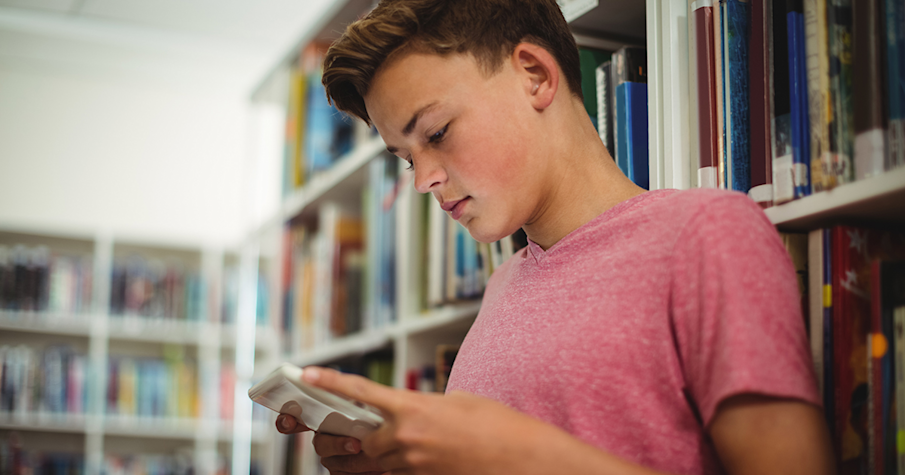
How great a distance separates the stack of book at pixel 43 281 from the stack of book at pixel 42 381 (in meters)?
0.19

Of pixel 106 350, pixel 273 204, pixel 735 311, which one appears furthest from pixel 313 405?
pixel 273 204

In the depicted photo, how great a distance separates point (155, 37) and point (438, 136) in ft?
10.2

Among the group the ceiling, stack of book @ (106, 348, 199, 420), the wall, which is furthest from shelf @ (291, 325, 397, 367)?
the ceiling

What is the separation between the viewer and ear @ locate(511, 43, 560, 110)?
85 cm

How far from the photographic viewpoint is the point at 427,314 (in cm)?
158

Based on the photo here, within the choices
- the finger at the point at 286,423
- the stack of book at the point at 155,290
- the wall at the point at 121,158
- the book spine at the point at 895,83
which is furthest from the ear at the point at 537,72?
the stack of book at the point at 155,290

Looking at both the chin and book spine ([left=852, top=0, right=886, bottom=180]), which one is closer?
book spine ([left=852, top=0, right=886, bottom=180])

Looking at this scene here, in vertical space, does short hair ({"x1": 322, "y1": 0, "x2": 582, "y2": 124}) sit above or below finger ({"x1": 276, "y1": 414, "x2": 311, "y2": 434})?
above

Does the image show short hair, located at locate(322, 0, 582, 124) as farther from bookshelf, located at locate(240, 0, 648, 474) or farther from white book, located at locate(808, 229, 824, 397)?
white book, located at locate(808, 229, 824, 397)

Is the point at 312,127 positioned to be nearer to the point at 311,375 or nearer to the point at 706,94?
the point at 706,94

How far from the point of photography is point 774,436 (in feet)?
1.89

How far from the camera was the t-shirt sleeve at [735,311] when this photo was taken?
0.58 m

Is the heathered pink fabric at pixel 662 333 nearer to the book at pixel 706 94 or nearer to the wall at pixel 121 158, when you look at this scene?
the book at pixel 706 94

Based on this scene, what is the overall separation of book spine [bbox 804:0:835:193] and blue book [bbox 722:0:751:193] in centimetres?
9
